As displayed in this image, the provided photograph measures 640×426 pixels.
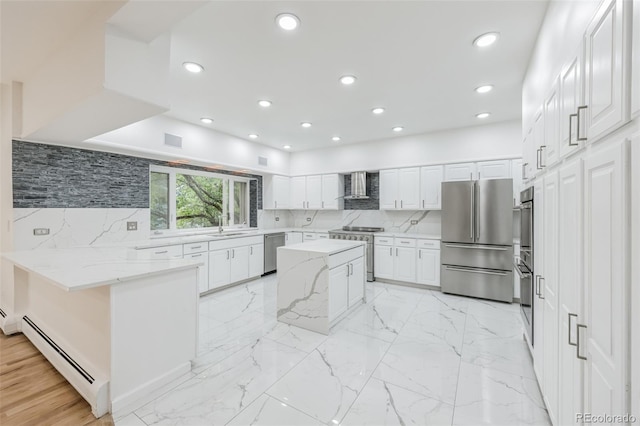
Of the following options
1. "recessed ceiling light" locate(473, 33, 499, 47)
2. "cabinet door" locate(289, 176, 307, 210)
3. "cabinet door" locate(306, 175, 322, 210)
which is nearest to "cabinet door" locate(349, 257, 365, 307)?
"cabinet door" locate(306, 175, 322, 210)

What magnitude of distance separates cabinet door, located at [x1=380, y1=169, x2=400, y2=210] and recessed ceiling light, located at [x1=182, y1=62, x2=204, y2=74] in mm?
3524

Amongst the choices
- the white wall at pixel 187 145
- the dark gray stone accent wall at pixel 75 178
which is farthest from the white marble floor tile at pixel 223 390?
the white wall at pixel 187 145

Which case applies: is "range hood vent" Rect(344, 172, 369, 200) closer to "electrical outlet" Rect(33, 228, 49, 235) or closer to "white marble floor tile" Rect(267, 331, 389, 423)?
"white marble floor tile" Rect(267, 331, 389, 423)

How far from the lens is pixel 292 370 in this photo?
7.13 ft

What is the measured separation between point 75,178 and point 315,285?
312cm

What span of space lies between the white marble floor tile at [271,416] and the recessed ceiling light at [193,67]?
2.85 m

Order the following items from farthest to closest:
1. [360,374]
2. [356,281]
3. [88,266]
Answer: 1. [356,281]
2. [360,374]
3. [88,266]

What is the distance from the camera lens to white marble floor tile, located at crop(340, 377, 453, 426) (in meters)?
1.65

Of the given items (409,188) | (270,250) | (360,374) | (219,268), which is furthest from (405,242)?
(219,268)

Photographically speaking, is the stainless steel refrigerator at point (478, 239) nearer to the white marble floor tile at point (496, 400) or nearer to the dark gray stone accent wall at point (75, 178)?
the white marble floor tile at point (496, 400)

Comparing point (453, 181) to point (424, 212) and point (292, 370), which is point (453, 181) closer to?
point (424, 212)

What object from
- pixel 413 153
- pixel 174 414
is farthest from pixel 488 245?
pixel 174 414

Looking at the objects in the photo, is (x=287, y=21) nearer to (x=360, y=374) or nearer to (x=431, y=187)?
(x=360, y=374)

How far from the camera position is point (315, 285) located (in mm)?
2926
